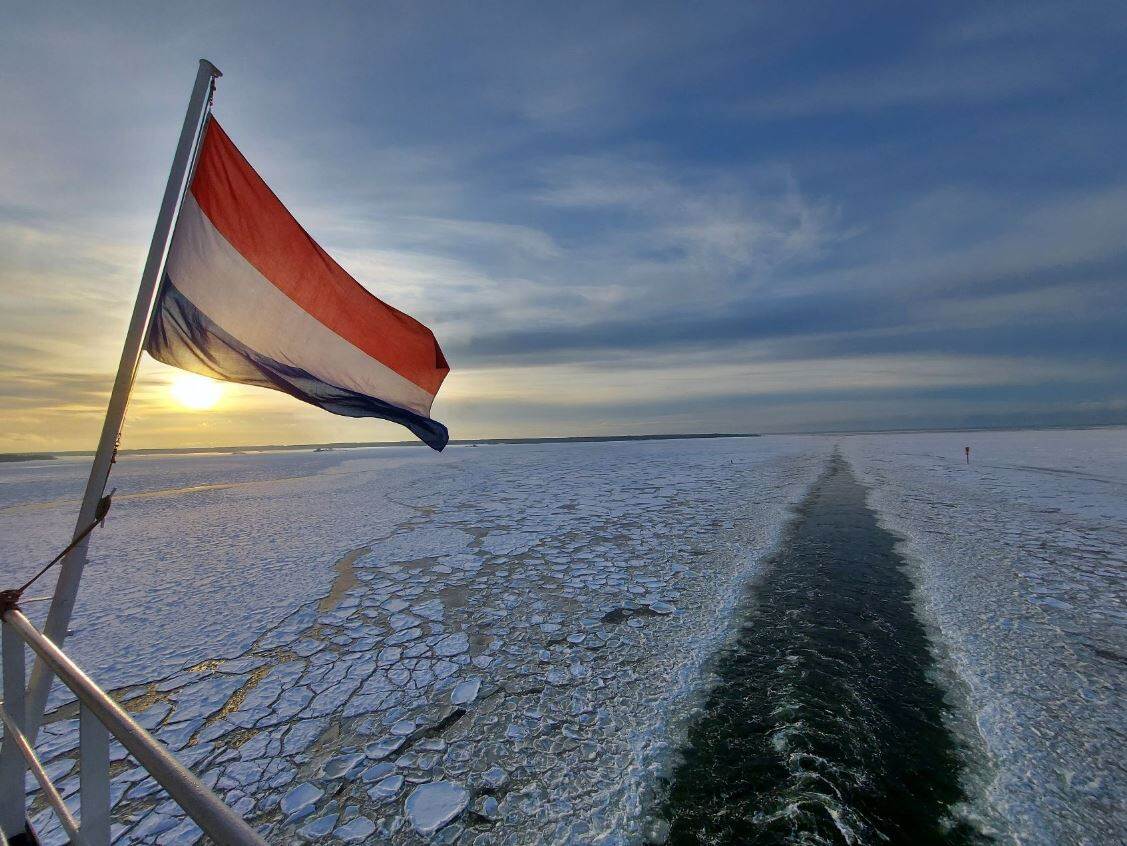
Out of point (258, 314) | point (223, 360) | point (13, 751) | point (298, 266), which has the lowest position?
point (13, 751)

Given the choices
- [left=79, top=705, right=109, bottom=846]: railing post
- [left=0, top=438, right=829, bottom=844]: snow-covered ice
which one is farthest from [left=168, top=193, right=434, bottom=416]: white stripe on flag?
[left=0, top=438, right=829, bottom=844]: snow-covered ice

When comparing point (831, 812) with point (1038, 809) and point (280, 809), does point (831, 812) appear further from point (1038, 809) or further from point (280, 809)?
point (280, 809)

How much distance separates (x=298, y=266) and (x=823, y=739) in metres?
4.56

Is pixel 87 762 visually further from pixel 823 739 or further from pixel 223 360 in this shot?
pixel 823 739

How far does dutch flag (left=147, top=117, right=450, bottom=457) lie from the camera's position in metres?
2.76

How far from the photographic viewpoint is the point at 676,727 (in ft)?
11.8

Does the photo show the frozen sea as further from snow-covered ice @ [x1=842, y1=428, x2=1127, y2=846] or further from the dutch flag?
the dutch flag

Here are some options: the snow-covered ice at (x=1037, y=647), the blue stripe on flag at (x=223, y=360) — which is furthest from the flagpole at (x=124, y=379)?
the snow-covered ice at (x=1037, y=647)

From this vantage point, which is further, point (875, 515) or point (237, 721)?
point (875, 515)

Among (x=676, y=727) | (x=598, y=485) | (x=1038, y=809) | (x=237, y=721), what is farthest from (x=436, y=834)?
(x=598, y=485)

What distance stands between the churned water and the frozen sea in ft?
0.65

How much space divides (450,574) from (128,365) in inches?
207

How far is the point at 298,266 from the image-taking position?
122 inches

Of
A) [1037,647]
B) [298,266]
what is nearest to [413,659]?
[298,266]
